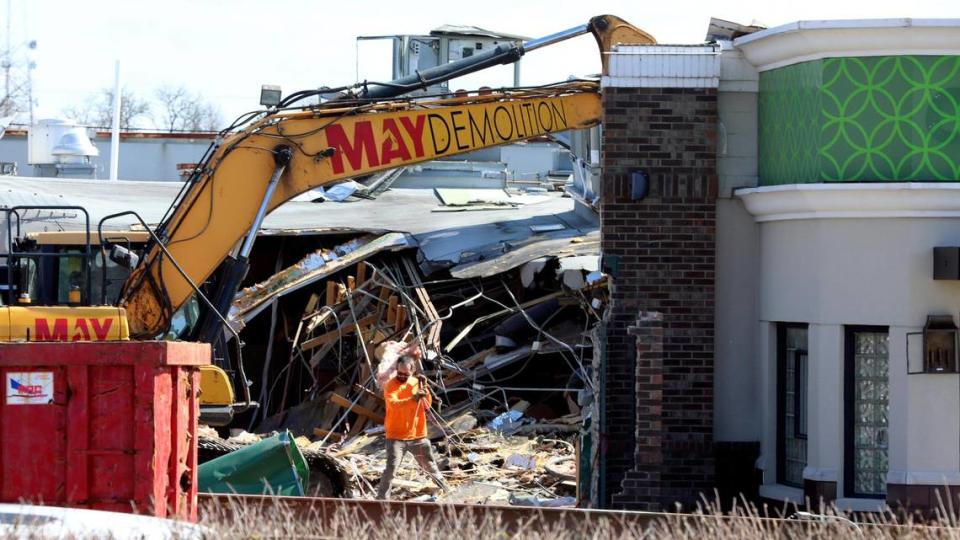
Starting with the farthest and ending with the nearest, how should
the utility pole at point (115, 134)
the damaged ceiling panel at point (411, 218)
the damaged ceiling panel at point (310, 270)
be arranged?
the utility pole at point (115, 134) → the damaged ceiling panel at point (411, 218) → the damaged ceiling panel at point (310, 270)

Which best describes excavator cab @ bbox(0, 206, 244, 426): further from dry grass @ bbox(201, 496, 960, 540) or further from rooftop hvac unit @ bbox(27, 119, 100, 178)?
rooftop hvac unit @ bbox(27, 119, 100, 178)

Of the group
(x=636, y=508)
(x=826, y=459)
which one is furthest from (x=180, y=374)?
(x=826, y=459)

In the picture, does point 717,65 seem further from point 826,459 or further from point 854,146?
point 826,459

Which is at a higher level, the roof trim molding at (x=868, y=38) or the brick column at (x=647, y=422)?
the roof trim molding at (x=868, y=38)

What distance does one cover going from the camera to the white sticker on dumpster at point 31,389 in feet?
35.3

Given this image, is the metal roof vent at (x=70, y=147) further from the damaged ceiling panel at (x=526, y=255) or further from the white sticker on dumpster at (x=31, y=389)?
the white sticker on dumpster at (x=31, y=389)

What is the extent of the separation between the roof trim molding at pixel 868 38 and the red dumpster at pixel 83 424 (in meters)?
5.79

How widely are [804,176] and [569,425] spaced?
7081mm

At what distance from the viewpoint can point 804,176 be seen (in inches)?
491

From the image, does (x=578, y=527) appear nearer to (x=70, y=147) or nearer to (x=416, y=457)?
(x=416, y=457)

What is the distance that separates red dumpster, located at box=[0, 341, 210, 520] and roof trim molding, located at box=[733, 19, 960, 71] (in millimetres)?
5790

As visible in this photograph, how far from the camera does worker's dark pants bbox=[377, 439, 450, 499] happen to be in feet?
50.8

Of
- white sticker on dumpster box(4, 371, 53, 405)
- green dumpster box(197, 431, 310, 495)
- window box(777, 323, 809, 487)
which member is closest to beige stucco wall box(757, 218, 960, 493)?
window box(777, 323, 809, 487)

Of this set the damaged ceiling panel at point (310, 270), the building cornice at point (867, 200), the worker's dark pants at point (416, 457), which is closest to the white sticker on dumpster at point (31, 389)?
the worker's dark pants at point (416, 457)
